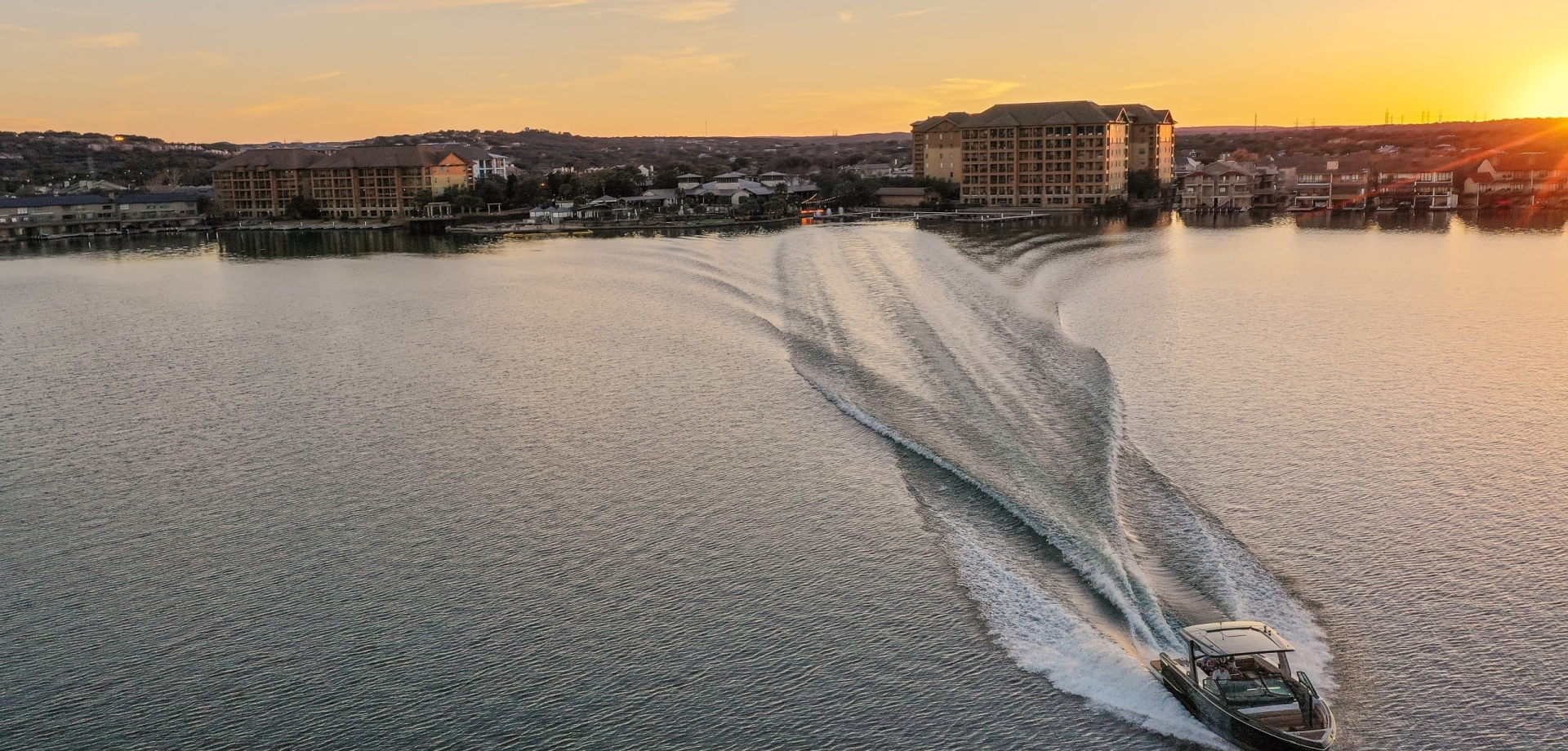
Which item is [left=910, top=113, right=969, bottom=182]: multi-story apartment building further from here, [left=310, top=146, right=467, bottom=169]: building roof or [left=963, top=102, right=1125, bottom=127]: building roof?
[left=310, top=146, right=467, bottom=169]: building roof

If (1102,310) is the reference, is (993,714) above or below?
below

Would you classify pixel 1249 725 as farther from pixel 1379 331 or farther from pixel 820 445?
pixel 1379 331

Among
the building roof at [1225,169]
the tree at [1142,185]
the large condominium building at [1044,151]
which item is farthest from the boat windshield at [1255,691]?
the tree at [1142,185]

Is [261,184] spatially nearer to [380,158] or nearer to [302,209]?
[302,209]

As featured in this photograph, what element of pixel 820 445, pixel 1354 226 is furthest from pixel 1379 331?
pixel 1354 226

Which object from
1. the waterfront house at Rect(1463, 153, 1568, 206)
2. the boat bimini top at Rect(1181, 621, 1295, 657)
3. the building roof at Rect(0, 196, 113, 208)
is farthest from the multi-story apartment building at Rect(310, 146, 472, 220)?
the boat bimini top at Rect(1181, 621, 1295, 657)

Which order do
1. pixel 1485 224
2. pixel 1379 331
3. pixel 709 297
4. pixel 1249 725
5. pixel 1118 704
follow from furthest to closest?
pixel 1485 224 < pixel 709 297 < pixel 1379 331 < pixel 1118 704 < pixel 1249 725
